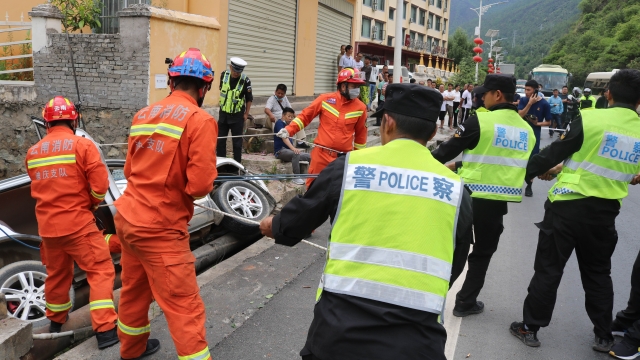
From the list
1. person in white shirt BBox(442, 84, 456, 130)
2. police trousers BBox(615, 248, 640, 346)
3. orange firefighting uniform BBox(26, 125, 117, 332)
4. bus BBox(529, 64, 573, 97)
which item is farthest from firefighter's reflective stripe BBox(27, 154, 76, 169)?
bus BBox(529, 64, 573, 97)

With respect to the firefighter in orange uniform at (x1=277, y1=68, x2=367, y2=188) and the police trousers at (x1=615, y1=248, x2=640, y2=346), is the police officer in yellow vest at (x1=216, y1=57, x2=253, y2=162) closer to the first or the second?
the firefighter in orange uniform at (x1=277, y1=68, x2=367, y2=188)

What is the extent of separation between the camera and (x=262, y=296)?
5.05 m

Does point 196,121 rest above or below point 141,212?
above

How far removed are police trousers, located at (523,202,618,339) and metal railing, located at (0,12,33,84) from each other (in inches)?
405

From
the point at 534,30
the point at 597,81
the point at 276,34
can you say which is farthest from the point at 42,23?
the point at 534,30

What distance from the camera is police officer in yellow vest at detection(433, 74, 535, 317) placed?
4.37 metres

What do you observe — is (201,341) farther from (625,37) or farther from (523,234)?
(625,37)

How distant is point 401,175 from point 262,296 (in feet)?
10.6

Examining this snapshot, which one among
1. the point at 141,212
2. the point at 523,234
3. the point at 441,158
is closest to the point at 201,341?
the point at 141,212

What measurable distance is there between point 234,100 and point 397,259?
24.6ft

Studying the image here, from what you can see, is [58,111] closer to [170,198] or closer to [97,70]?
[170,198]

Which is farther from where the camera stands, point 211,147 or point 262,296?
point 262,296

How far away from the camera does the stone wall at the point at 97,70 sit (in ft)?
32.1

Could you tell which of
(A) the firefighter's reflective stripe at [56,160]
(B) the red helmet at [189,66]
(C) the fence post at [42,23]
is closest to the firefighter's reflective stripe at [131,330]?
(A) the firefighter's reflective stripe at [56,160]
